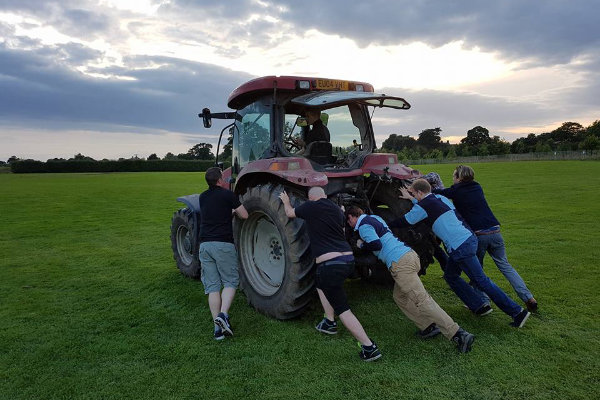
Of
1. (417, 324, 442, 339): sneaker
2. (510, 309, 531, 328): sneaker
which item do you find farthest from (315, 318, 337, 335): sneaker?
(510, 309, 531, 328): sneaker

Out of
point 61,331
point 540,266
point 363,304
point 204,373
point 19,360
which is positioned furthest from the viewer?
point 540,266

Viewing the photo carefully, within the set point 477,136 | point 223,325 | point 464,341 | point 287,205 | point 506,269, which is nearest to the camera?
point 464,341

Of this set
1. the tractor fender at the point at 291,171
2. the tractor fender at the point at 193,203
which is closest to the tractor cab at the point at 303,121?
the tractor fender at the point at 291,171

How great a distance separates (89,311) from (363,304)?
3.49 meters

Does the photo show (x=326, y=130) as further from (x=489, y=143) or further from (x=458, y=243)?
(x=489, y=143)

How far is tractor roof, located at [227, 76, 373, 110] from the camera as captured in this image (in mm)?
5796

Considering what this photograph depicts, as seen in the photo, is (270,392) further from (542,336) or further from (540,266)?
(540,266)

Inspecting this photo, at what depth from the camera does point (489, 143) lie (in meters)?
84.4

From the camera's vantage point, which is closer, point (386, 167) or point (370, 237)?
point (370, 237)

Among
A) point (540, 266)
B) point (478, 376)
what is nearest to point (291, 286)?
point (478, 376)

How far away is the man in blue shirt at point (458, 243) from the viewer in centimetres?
485

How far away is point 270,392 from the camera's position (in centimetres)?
364

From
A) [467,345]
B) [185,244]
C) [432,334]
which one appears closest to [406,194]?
[432,334]

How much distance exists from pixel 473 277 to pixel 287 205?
2.18 metres
